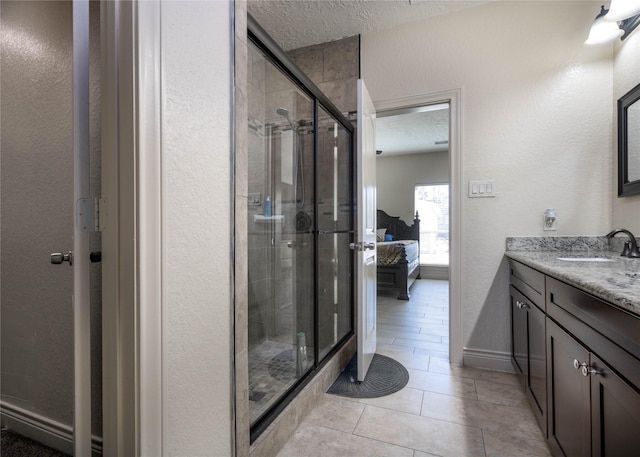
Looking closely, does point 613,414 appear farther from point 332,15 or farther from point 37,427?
point 332,15

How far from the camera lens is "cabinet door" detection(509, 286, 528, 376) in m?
1.73

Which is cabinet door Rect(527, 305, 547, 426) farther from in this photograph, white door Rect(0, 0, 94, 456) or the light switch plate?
white door Rect(0, 0, 94, 456)

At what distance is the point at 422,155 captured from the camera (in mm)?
6582

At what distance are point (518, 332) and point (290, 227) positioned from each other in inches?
61.5

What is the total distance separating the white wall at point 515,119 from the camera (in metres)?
2.07

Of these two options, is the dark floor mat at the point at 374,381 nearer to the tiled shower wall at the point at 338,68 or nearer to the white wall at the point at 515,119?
the white wall at the point at 515,119

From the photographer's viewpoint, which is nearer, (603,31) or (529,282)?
(529,282)

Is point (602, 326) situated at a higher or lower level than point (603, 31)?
lower

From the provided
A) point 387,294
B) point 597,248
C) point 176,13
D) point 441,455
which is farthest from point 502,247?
point 387,294

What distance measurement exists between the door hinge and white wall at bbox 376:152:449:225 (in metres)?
6.27

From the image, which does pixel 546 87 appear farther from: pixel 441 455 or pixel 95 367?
pixel 95 367

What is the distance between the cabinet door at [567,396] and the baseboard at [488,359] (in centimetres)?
103

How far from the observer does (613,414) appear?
77 cm

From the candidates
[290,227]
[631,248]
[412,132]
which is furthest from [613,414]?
[412,132]
